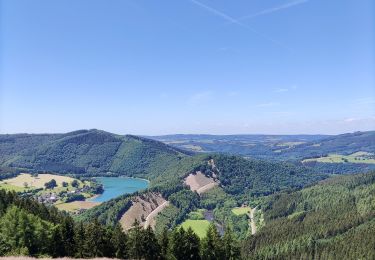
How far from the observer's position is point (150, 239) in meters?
82.8

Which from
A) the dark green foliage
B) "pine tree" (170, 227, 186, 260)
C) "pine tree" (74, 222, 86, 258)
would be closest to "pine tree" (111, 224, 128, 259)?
"pine tree" (74, 222, 86, 258)

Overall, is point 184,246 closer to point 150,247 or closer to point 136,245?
point 150,247

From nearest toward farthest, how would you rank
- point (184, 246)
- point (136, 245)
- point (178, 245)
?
point (178, 245) < point (184, 246) < point (136, 245)

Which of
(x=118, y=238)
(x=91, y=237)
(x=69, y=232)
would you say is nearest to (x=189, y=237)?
(x=118, y=238)

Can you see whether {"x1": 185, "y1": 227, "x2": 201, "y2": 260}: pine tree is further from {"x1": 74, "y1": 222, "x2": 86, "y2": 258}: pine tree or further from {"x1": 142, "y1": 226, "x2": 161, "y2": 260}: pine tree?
{"x1": 74, "y1": 222, "x2": 86, "y2": 258}: pine tree

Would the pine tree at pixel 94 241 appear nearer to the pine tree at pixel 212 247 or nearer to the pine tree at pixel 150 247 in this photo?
the pine tree at pixel 150 247

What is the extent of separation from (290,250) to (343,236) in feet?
94.0

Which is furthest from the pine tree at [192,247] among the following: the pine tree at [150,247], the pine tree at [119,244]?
the pine tree at [119,244]

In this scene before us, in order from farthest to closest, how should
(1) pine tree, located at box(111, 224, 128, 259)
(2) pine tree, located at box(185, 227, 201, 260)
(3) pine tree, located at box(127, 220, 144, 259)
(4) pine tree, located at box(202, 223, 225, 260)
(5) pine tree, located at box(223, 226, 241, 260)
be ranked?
A: 1. (5) pine tree, located at box(223, 226, 241, 260)
2. (1) pine tree, located at box(111, 224, 128, 259)
3. (4) pine tree, located at box(202, 223, 225, 260)
4. (2) pine tree, located at box(185, 227, 201, 260)
5. (3) pine tree, located at box(127, 220, 144, 259)

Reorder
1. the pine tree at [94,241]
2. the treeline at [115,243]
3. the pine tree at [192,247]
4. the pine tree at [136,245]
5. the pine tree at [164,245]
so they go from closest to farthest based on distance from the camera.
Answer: the treeline at [115,243] < the pine tree at [136,245] < the pine tree at [94,241] < the pine tree at [192,247] < the pine tree at [164,245]

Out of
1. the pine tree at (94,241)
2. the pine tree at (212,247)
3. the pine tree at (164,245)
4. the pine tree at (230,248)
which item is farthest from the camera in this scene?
the pine tree at (230,248)

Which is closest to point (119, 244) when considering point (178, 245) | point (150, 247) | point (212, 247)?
point (150, 247)

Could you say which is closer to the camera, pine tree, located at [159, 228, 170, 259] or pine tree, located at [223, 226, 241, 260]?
pine tree, located at [159, 228, 170, 259]

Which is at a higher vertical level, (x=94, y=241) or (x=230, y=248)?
(x=94, y=241)
